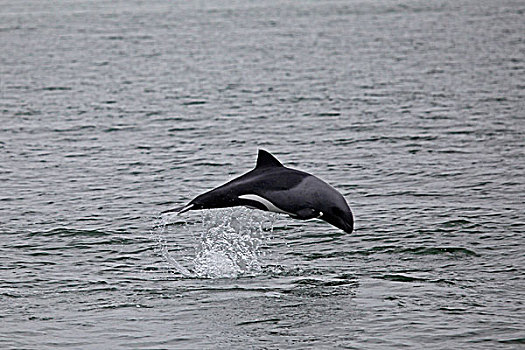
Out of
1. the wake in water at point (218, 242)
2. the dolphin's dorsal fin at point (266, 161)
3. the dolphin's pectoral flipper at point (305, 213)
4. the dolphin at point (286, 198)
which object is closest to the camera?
the dolphin's pectoral flipper at point (305, 213)

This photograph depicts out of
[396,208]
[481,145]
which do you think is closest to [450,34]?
[481,145]

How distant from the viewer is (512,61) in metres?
44.1

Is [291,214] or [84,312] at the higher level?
[291,214]

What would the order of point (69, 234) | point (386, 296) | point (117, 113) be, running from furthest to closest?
point (117, 113)
point (69, 234)
point (386, 296)

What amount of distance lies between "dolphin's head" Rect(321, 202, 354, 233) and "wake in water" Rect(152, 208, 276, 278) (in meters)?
2.75

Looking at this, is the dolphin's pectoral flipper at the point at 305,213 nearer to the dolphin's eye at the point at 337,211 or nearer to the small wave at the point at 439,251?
the dolphin's eye at the point at 337,211

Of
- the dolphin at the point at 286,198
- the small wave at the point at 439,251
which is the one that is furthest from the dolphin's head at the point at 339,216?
the small wave at the point at 439,251

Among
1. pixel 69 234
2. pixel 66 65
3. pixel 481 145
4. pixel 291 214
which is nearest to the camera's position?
pixel 291 214

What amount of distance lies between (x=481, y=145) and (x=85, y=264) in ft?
42.9

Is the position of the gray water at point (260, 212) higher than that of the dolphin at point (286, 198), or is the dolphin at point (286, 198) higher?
the dolphin at point (286, 198)

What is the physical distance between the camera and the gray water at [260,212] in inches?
574

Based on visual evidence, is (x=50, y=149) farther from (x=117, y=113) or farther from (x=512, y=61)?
(x=512, y=61)

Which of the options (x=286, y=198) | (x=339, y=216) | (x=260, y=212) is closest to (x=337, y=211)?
(x=339, y=216)

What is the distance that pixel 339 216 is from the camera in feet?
47.9
